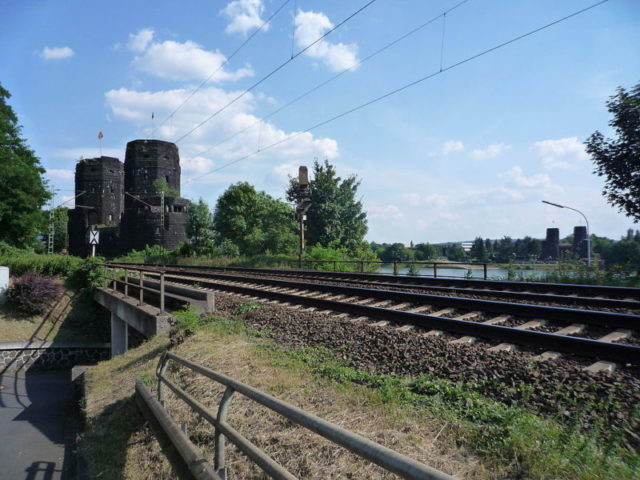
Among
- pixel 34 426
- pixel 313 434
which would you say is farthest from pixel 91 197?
pixel 313 434

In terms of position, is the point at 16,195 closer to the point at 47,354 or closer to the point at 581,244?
the point at 47,354

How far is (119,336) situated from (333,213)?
2961 centimetres

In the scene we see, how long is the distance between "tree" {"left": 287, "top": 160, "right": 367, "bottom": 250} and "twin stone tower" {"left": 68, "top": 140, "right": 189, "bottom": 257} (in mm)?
32204

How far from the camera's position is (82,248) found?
76.5 m

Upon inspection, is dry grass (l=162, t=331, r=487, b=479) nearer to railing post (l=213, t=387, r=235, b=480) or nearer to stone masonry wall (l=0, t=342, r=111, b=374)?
railing post (l=213, t=387, r=235, b=480)

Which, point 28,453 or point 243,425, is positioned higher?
point 243,425

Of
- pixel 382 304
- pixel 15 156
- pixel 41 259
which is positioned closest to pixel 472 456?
pixel 382 304

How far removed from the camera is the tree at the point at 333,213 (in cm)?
4372

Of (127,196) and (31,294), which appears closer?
(31,294)

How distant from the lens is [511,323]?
7402mm

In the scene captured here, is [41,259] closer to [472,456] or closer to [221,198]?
[472,456]

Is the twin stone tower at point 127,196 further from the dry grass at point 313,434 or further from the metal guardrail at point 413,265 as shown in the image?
the dry grass at point 313,434

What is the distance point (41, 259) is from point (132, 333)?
14519 mm

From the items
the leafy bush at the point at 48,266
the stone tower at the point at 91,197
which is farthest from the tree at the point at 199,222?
the leafy bush at the point at 48,266
